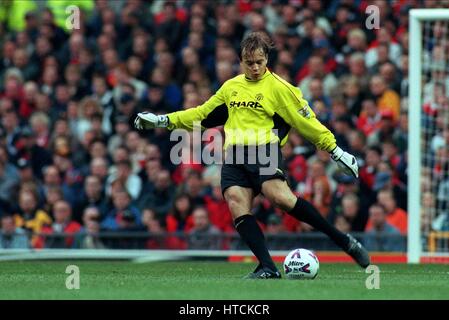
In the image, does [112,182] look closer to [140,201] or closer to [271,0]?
[140,201]

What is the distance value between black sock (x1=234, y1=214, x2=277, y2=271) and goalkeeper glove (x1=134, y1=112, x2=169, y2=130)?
3.80 ft

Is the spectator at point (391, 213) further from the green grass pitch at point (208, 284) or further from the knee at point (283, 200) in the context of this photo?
the knee at point (283, 200)

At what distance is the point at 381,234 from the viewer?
1484 centimetres

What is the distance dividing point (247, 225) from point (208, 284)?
3.11 ft

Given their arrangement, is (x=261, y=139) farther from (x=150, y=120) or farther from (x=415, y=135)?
(x=415, y=135)

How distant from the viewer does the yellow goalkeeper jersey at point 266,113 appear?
10922mm

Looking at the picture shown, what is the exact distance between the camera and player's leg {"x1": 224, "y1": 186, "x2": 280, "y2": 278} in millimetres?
10828

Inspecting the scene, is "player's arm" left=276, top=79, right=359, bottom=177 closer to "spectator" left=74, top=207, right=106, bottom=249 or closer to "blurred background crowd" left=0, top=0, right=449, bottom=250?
"blurred background crowd" left=0, top=0, right=449, bottom=250

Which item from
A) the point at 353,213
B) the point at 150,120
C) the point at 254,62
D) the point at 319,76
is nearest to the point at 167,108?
the point at 319,76

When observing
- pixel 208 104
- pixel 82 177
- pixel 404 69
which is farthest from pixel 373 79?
pixel 208 104

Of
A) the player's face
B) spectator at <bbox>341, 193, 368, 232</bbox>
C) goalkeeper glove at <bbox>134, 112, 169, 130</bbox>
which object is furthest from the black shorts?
spectator at <bbox>341, 193, 368, 232</bbox>

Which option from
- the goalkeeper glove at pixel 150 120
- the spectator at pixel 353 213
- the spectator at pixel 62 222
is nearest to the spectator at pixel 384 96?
the spectator at pixel 353 213

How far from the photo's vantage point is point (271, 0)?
19266mm
